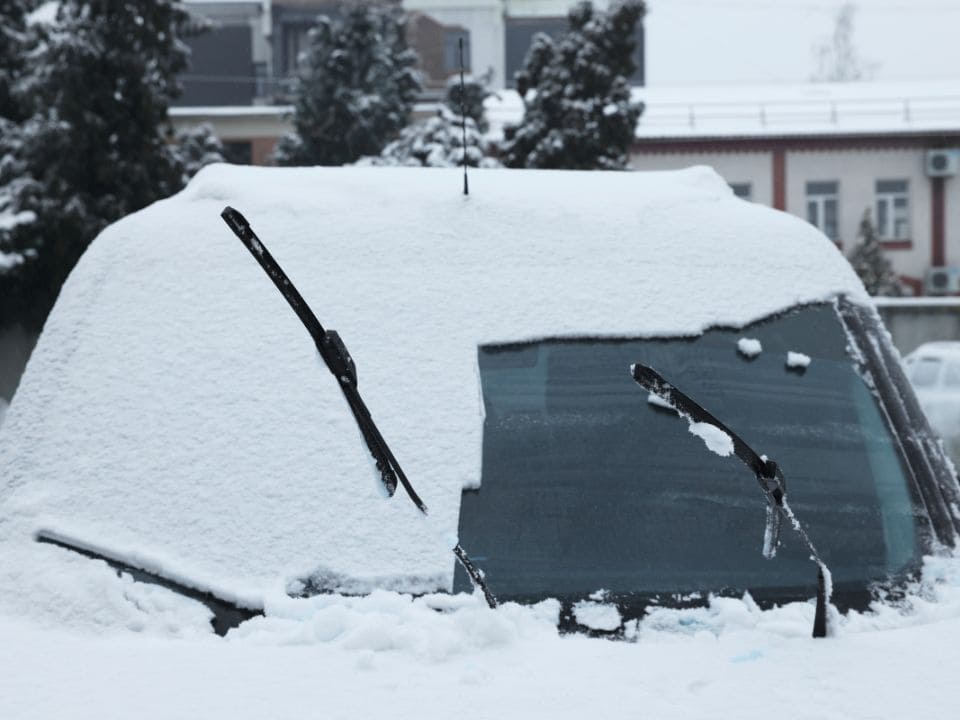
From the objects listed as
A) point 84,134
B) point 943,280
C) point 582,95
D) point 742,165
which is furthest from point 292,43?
point 84,134

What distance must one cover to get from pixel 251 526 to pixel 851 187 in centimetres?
3148

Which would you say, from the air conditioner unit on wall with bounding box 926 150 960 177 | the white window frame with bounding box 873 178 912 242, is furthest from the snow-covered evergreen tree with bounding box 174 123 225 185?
the air conditioner unit on wall with bounding box 926 150 960 177

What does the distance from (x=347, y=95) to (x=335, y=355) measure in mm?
21330

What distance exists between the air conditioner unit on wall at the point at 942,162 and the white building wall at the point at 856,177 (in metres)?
0.38

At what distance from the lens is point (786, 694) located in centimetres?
161

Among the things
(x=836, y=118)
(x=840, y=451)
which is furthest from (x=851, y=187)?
(x=840, y=451)

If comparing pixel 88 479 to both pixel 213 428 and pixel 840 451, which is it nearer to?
pixel 213 428

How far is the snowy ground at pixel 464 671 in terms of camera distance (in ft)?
5.11

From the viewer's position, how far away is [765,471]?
191cm

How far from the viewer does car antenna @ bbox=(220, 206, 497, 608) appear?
1.98 meters

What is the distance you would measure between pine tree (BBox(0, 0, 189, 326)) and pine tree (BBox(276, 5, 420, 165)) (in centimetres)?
527

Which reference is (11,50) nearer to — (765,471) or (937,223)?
(765,471)

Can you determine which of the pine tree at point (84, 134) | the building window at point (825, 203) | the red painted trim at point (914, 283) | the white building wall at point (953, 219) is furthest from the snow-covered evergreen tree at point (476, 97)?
the white building wall at point (953, 219)

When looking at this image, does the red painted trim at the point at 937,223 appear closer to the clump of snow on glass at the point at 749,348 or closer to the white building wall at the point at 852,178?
the white building wall at the point at 852,178
